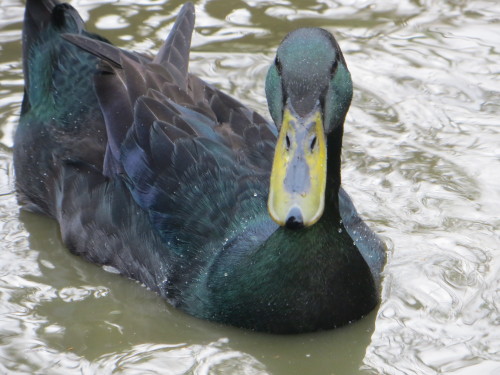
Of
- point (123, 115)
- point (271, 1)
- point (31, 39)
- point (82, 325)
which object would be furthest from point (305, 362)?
point (271, 1)

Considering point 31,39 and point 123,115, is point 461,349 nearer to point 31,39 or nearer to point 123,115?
point 123,115

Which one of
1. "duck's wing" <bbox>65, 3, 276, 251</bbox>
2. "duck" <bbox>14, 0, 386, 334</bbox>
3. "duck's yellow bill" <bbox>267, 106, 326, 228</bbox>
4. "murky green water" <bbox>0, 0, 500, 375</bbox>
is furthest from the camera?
"duck's wing" <bbox>65, 3, 276, 251</bbox>

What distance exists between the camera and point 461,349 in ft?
20.8

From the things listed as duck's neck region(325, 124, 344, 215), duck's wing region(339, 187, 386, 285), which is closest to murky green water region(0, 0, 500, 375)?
duck's wing region(339, 187, 386, 285)

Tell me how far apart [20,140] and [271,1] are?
328 cm

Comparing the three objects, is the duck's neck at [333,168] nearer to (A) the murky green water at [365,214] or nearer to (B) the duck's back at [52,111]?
(A) the murky green water at [365,214]

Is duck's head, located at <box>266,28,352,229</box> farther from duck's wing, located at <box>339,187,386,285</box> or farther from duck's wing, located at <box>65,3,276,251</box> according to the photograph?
duck's wing, located at <box>339,187,386,285</box>

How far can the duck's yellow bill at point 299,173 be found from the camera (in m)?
5.66

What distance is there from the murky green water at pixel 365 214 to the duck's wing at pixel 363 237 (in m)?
0.14

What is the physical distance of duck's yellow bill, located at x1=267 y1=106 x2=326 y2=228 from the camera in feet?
18.6

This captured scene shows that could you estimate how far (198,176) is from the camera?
268 inches

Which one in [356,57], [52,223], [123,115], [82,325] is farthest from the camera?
[356,57]

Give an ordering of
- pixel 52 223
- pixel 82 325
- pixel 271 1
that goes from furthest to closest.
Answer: pixel 271 1 → pixel 52 223 → pixel 82 325

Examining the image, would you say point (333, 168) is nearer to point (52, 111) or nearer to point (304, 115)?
point (304, 115)
